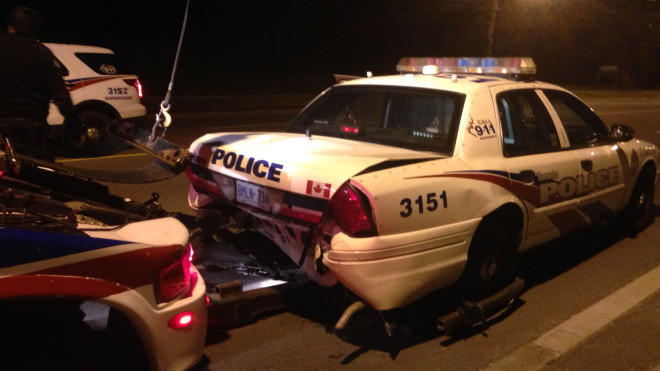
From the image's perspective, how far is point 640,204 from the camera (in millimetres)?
7129

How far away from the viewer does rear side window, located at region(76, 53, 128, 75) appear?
11.5 metres

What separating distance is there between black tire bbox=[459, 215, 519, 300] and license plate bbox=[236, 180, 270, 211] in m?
1.36

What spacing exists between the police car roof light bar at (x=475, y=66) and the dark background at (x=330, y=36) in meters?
17.7

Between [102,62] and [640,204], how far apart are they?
8598mm

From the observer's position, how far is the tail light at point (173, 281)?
2.87m

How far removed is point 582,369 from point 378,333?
124 centimetres

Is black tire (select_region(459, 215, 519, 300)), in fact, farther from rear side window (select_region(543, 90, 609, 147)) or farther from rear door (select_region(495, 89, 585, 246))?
rear side window (select_region(543, 90, 609, 147))

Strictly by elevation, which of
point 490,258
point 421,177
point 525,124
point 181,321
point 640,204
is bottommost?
point 640,204

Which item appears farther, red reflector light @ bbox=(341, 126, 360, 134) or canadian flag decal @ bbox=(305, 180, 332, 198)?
red reflector light @ bbox=(341, 126, 360, 134)

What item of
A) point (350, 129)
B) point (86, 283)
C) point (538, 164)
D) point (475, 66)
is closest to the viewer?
point (86, 283)

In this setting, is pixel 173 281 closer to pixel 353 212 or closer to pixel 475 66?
pixel 353 212

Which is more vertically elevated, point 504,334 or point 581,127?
point 581,127

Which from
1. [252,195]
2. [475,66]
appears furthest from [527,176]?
[252,195]

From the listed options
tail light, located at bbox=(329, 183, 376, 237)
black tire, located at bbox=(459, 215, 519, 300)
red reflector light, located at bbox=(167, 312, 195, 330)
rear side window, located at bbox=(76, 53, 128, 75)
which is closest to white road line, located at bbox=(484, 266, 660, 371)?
black tire, located at bbox=(459, 215, 519, 300)
